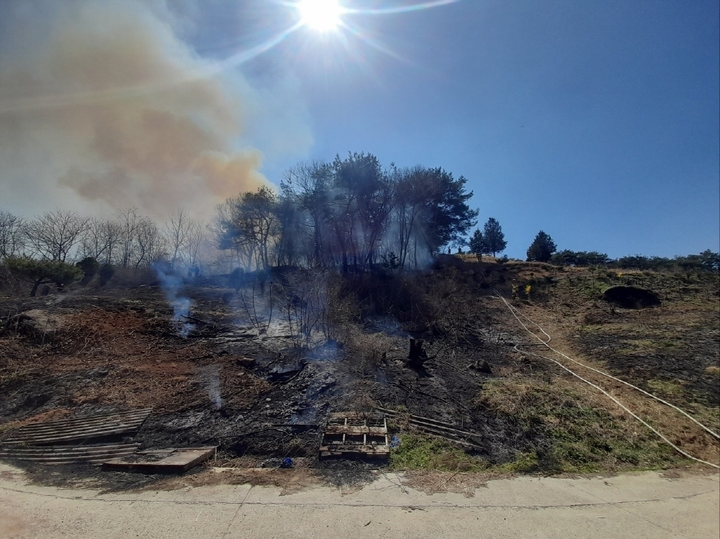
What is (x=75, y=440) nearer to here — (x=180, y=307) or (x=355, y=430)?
(x=355, y=430)

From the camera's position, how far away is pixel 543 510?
3344 millimetres

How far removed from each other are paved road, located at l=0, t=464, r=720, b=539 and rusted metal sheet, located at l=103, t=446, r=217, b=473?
485mm

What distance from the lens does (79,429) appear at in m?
5.06

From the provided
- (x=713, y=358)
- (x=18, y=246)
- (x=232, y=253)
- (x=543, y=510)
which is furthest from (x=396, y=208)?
(x=18, y=246)

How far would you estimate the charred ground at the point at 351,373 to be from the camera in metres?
4.87

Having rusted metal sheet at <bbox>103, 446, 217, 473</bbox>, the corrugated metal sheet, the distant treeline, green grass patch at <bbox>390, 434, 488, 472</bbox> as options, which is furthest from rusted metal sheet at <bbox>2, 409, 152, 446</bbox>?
the distant treeline

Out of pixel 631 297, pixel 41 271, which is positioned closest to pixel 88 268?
pixel 41 271

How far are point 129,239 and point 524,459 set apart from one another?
98.0 ft

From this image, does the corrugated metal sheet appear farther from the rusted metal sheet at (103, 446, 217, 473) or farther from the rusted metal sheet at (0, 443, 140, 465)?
the rusted metal sheet at (103, 446, 217, 473)

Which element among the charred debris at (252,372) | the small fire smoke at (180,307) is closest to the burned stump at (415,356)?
the charred debris at (252,372)

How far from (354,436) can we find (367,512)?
5.21ft

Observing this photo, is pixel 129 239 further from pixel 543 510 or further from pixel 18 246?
pixel 543 510

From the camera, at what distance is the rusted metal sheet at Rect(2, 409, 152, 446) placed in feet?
15.8

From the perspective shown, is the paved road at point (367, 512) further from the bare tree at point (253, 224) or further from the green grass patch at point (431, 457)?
the bare tree at point (253, 224)
